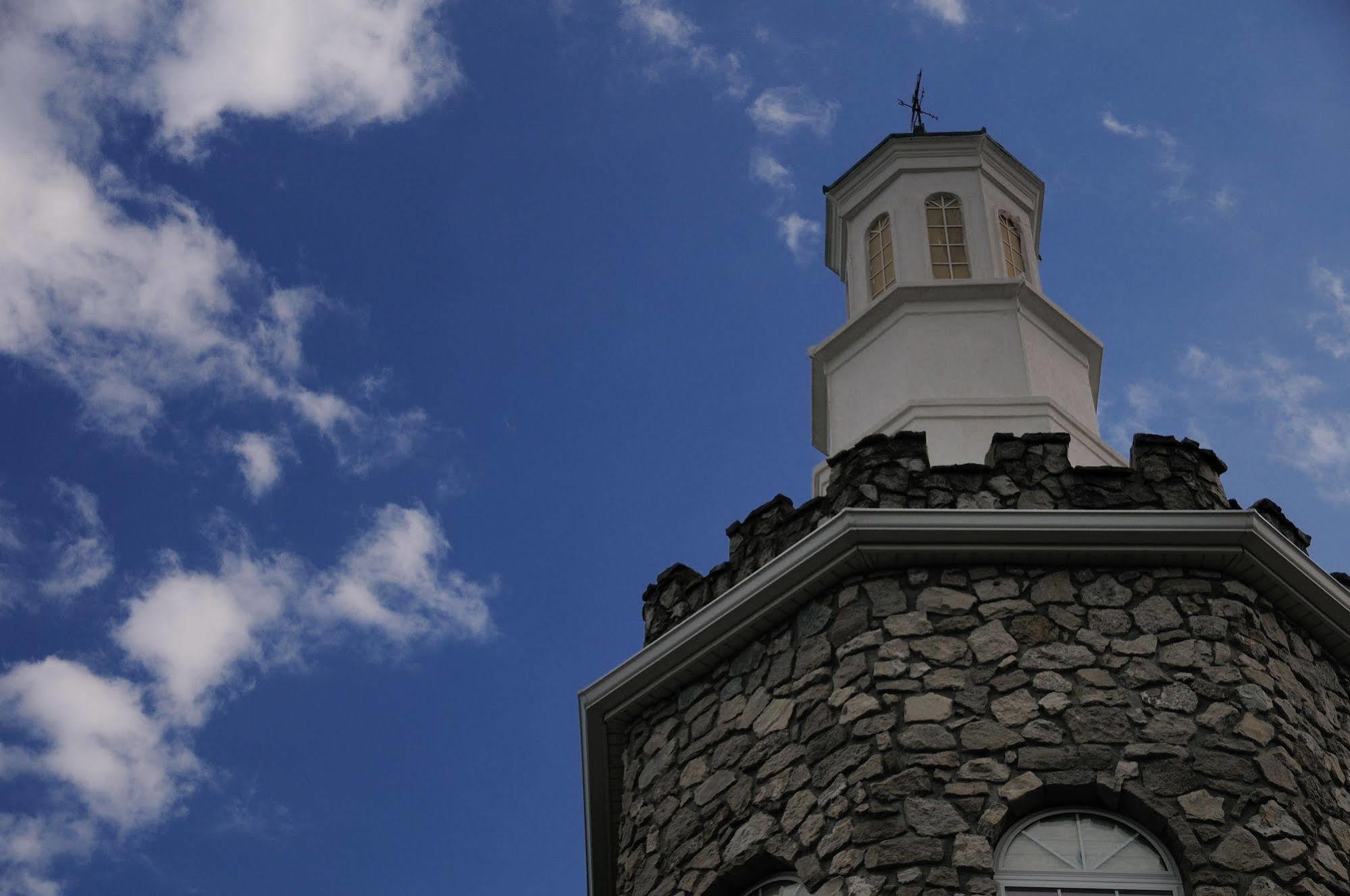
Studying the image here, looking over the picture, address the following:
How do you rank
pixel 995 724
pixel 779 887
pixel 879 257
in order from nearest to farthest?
pixel 995 724
pixel 779 887
pixel 879 257

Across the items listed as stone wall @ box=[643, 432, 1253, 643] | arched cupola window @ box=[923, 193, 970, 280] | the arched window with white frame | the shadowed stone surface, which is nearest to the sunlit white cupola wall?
arched cupola window @ box=[923, 193, 970, 280]

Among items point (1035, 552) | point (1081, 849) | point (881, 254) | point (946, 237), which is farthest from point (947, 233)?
point (1081, 849)

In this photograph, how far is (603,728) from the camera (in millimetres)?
13992

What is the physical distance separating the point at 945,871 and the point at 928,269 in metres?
7.30

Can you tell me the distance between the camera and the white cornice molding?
12.6m

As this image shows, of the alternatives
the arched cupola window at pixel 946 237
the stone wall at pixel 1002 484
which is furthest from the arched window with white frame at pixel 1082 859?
the arched cupola window at pixel 946 237

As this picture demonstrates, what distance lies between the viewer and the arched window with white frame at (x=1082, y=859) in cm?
1109

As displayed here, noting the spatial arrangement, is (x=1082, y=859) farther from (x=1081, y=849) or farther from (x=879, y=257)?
(x=879, y=257)

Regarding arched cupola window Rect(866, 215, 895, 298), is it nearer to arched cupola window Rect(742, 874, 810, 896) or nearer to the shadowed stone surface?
the shadowed stone surface

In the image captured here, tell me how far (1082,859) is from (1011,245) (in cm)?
789

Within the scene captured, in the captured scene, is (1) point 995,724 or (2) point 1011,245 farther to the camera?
(2) point 1011,245

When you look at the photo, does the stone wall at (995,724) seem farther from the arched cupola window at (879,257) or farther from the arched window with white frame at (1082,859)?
the arched cupola window at (879,257)

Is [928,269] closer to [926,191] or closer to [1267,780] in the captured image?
[926,191]

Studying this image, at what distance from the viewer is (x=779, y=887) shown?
1180 centimetres
